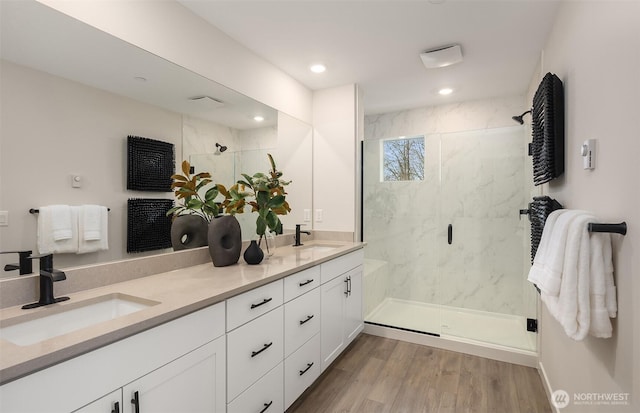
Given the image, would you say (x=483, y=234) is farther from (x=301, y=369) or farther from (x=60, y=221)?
(x=60, y=221)

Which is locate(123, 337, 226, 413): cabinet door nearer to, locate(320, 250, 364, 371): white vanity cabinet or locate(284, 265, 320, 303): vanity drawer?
locate(284, 265, 320, 303): vanity drawer

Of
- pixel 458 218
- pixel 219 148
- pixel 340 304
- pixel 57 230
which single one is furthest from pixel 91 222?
pixel 458 218

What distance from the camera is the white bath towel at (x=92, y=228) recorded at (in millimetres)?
1346

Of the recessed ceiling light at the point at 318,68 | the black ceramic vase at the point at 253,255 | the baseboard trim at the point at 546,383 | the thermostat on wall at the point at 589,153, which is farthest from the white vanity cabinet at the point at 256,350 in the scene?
the recessed ceiling light at the point at 318,68

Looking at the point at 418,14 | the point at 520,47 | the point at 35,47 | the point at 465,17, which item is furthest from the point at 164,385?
the point at 520,47

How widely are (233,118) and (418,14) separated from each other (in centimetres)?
140

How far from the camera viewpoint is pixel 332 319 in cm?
228

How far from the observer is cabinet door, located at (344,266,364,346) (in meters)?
2.53

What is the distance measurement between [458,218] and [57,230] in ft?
10.3

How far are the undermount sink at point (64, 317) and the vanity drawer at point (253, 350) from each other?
429 millimetres

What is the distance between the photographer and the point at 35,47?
1210 millimetres

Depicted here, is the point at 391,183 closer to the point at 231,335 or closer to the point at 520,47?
the point at 520,47

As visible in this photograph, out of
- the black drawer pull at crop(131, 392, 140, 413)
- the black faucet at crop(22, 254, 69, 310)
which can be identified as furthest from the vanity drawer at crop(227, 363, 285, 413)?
the black faucet at crop(22, 254, 69, 310)

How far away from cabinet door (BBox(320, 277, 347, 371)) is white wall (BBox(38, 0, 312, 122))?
1.59 metres
